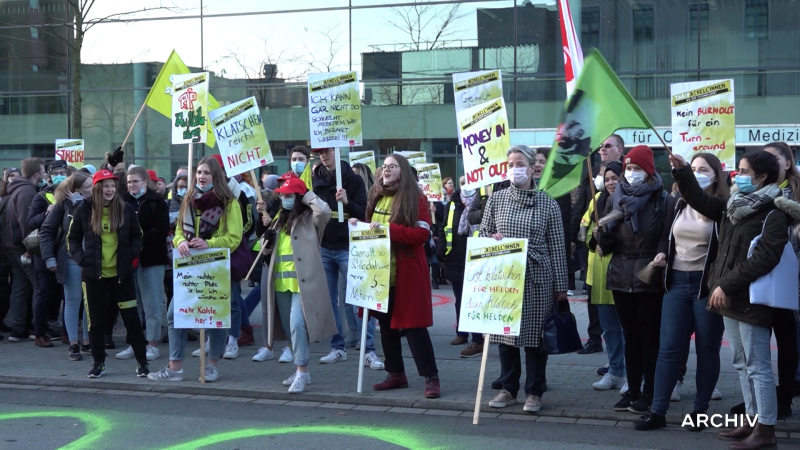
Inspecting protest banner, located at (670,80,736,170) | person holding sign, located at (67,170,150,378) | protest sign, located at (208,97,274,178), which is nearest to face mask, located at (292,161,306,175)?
protest sign, located at (208,97,274,178)

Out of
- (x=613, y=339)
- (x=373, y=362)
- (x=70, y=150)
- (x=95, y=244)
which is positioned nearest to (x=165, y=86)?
(x=95, y=244)

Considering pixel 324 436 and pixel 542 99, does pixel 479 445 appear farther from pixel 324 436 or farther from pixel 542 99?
pixel 542 99

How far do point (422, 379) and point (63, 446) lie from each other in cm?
323

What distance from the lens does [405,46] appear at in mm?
21844

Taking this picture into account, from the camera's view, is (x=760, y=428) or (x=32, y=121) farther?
(x=32, y=121)

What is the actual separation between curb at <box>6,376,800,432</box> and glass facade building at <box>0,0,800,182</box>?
11466mm

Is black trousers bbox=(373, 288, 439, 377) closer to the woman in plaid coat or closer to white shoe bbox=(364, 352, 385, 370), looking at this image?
the woman in plaid coat

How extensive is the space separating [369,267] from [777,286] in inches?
128

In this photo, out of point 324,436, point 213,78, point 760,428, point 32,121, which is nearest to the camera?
point 760,428

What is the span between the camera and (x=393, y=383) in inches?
305

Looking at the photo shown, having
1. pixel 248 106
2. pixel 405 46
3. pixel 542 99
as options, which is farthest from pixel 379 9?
pixel 248 106

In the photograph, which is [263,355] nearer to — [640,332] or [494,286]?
[494,286]

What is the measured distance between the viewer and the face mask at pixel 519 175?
6.83 m

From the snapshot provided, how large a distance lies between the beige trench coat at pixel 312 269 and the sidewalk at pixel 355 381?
1.87 feet
